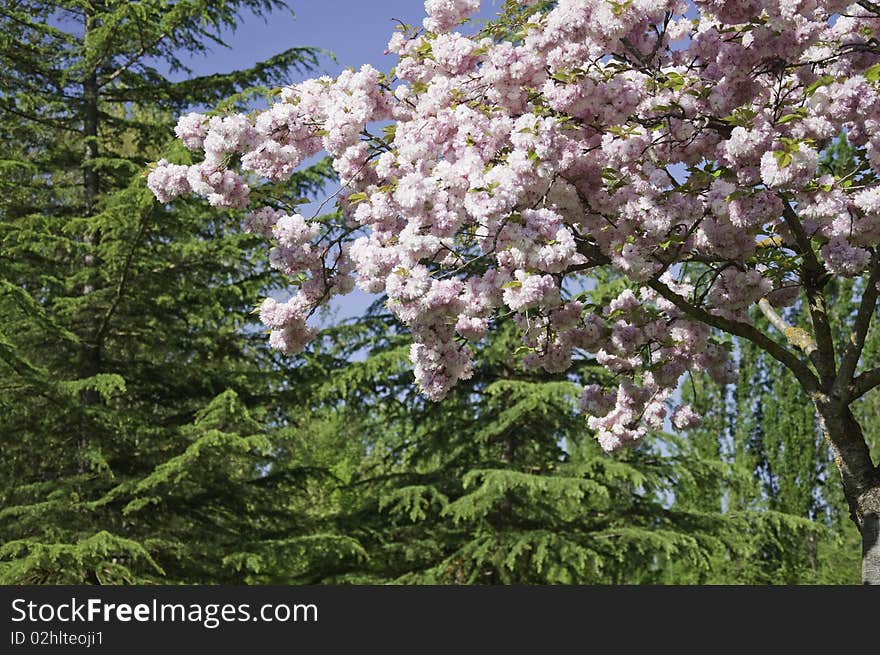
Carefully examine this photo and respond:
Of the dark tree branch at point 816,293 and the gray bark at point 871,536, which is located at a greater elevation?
the dark tree branch at point 816,293

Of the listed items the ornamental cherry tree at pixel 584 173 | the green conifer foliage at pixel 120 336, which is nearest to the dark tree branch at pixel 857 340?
the ornamental cherry tree at pixel 584 173

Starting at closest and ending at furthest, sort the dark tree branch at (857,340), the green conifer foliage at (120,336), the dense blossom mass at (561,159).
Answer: the dense blossom mass at (561,159) < the dark tree branch at (857,340) < the green conifer foliage at (120,336)

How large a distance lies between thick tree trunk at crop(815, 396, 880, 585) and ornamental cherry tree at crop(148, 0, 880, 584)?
1 cm

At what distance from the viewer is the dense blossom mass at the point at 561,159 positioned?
11.6ft

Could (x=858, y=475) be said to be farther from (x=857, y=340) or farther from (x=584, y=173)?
(x=584, y=173)

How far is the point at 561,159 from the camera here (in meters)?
3.56

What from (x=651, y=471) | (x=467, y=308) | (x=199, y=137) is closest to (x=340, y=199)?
(x=199, y=137)

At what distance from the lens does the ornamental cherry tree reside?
141 inches

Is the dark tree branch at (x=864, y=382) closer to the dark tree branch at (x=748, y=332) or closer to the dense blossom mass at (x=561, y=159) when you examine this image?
the dark tree branch at (x=748, y=332)

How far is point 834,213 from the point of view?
11.8 ft

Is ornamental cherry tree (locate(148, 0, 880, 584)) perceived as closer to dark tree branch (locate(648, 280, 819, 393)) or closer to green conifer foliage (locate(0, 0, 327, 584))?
dark tree branch (locate(648, 280, 819, 393))

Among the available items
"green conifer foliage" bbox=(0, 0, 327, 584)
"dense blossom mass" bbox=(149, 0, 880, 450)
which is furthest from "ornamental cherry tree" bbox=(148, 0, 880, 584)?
"green conifer foliage" bbox=(0, 0, 327, 584)

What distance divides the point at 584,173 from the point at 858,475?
6.40ft

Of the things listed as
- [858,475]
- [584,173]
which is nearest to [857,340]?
[858,475]
